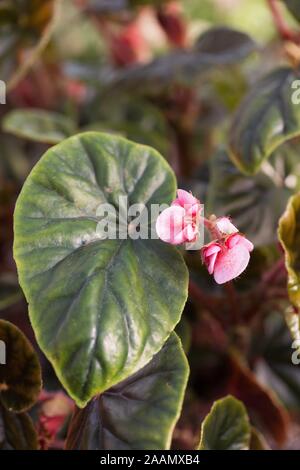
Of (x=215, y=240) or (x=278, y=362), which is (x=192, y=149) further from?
(x=215, y=240)

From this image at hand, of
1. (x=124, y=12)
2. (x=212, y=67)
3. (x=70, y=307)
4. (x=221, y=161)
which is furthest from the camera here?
(x=124, y=12)

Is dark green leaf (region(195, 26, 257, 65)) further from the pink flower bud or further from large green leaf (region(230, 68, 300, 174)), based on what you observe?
the pink flower bud

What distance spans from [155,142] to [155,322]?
0.58m

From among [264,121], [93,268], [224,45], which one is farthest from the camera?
[224,45]

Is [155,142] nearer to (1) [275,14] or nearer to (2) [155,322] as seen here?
(1) [275,14]

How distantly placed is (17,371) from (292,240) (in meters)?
0.36

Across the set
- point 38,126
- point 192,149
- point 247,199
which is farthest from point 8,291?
point 192,149

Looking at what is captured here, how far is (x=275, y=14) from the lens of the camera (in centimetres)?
101

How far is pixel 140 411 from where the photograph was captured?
0.65 m

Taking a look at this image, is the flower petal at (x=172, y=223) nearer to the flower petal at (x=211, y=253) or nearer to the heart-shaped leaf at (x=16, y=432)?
the flower petal at (x=211, y=253)

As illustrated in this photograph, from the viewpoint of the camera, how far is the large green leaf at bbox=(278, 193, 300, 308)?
2.34 ft

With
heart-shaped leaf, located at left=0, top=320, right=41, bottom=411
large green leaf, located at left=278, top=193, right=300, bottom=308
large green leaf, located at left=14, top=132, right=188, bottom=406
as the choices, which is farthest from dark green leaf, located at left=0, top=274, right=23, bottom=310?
large green leaf, located at left=278, top=193, right=300, bottom=308

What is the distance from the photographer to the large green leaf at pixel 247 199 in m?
0.91

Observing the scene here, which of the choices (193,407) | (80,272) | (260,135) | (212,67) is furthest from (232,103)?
(80,272)
